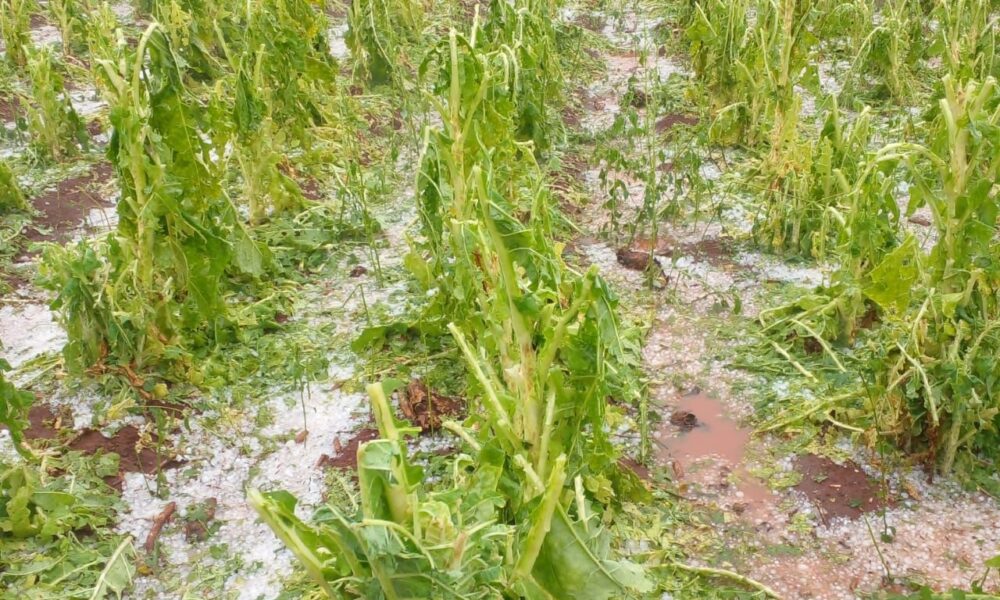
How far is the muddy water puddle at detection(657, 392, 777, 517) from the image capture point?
9.07 feet

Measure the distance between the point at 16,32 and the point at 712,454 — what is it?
5.32m

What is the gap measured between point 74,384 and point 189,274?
1.90ft

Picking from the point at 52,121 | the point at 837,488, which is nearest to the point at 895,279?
the point at 837,488

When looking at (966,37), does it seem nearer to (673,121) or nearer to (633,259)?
(673,121)

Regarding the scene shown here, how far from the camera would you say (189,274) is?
3193 millimetres

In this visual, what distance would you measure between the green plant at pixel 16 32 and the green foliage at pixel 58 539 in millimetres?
4062

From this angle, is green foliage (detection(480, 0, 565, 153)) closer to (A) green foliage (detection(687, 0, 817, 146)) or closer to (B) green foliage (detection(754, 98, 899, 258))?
(A) green foliage (detection(687, 0, 817, 146))

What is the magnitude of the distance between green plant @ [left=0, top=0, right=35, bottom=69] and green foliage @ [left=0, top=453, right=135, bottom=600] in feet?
13.3

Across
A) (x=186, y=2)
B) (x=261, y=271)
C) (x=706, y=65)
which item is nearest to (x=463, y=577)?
(x=261, y=271)

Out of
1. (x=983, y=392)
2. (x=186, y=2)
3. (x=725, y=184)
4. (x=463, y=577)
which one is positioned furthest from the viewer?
(x=186, y=2)

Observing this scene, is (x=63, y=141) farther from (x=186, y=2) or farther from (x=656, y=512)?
(x=656, y=512)

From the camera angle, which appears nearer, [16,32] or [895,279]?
[895,279]

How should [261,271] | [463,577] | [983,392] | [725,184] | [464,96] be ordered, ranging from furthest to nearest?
[725,184] → [261,271] → [464,96] → [983,392] → [463,577]

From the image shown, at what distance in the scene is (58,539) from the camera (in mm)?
2490
